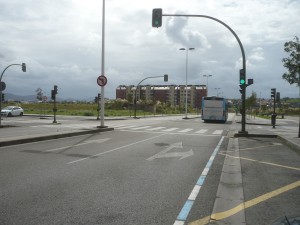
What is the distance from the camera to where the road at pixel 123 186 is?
5344mm

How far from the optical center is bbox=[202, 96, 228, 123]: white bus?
138 ft

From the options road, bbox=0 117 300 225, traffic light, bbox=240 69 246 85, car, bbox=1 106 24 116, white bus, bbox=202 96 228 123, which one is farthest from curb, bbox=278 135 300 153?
car, bbox=1 106 24 116

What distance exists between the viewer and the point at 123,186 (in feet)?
23.9

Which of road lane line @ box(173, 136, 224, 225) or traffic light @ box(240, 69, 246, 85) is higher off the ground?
traffic light @ box(240, 69, 246, 85)

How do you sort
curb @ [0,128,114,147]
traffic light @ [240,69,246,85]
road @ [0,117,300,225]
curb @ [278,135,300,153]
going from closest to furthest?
road @ [0,117,300,225], curb @ [278,135,300,153], curb @ [0,128,114,147], traffic light @ [240,69,246,85]

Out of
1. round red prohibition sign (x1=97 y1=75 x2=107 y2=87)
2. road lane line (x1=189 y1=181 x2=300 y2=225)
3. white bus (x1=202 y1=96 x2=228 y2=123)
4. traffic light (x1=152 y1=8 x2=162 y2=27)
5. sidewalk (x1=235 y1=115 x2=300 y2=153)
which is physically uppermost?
traffic light (x1=152 y1=8 x2=162 y2=27)

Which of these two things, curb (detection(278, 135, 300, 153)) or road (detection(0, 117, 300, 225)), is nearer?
road (detection(0, 117, 300, 225))

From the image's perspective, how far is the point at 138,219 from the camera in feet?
17.0

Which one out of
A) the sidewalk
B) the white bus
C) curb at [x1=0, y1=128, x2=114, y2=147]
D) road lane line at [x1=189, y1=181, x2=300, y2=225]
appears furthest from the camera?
the white bus

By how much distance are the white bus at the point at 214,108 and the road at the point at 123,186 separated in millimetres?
29847

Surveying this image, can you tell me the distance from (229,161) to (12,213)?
23.2 ft

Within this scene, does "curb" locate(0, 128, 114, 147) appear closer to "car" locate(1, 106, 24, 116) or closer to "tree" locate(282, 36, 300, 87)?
"tree" locate(282, 36, 300, 87)

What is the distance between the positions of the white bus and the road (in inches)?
1175

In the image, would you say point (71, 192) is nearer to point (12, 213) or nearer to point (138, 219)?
point (12, 213)
